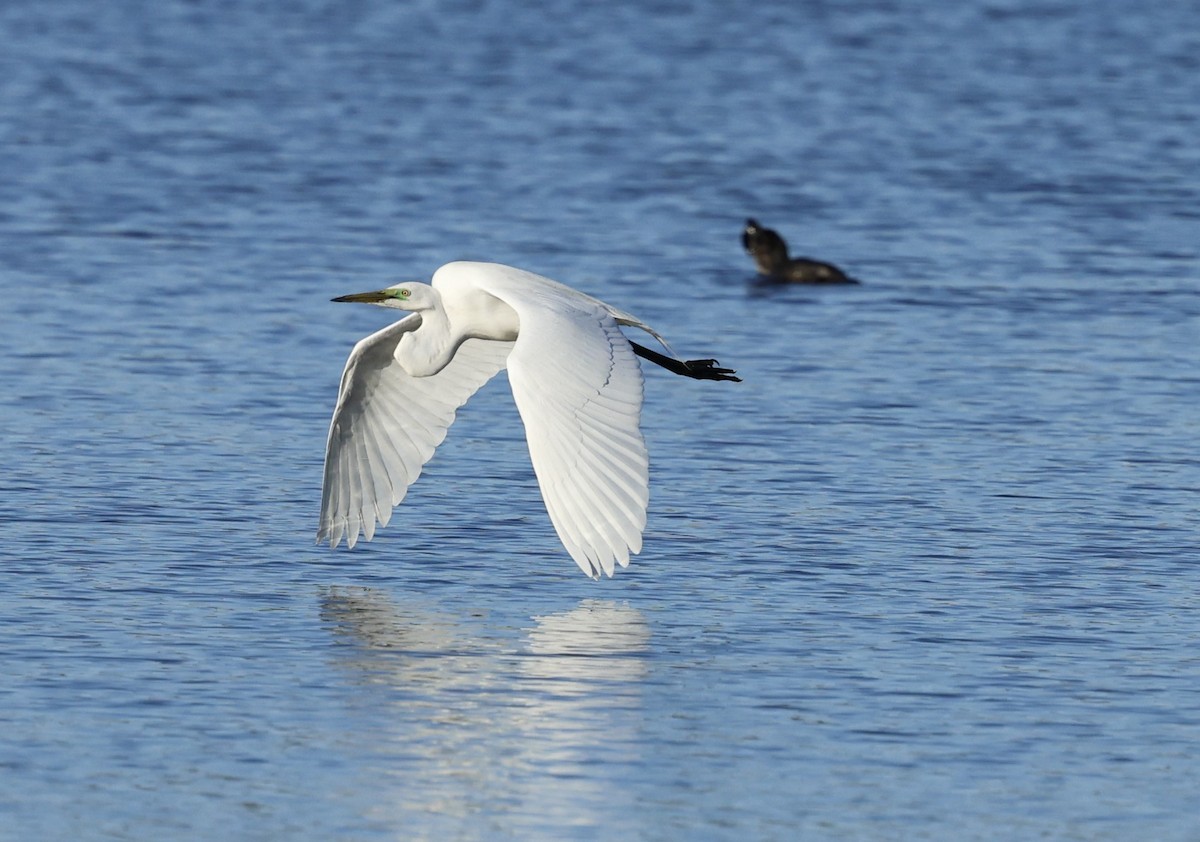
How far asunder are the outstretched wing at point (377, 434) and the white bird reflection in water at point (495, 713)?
0.63 meters

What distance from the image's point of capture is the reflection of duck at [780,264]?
18438 mm

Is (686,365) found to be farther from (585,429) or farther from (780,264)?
(780,264)

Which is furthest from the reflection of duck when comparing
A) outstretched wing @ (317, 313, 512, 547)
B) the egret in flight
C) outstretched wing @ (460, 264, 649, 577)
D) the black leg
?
outstretched wing @ (460, 264, 649, 577)

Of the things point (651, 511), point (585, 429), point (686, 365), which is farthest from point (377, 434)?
point (585, 429)

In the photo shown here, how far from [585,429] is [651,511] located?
2723 mm

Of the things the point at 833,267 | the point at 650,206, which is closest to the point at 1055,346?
the point at 833,267

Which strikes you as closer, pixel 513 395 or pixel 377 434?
pixel 513 395

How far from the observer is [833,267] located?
18406mm

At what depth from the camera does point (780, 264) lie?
1884 cm

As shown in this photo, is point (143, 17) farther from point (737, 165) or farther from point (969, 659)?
point (969, 659)

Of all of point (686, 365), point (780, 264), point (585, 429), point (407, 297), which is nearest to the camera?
point (585, 429)

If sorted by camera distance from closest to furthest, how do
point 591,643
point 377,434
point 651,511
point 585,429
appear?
point 585,429, point 591,643, point 377,434, point 651,511

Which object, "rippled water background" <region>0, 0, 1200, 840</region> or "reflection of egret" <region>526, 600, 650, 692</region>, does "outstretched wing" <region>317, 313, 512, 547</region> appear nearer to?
"rippled water background" <region>0, 0, 1200, 840</region>

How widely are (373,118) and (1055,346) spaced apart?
46.7 feet
